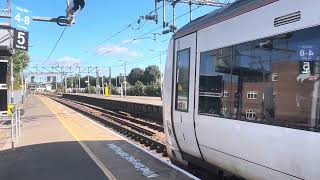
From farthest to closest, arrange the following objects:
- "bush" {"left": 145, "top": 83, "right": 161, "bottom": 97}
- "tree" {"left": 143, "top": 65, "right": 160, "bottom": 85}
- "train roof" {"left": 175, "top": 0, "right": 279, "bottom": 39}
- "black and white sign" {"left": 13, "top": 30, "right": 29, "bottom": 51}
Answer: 1. "tree" {"left": 143, "top": 65, "right": 160, "bottom": 85}
2. "bush" {"left": 145, "top": 83, "right": 161, "bottom": 97}
3. "black and white sign" {"left": 13, "top": 30, "right": 29, "bottom": 51}
4. "train roof" {"left": 175, "top": 0, "right": 279, "bottom": 39}

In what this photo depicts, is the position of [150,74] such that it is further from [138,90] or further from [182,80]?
[182,80]

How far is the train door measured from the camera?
9531mm

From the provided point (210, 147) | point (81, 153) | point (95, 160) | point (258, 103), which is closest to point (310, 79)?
point (258, 103)

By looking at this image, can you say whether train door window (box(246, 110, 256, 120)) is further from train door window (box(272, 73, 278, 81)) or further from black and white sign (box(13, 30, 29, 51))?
black and white sign (box(13, 30, 29, 51))

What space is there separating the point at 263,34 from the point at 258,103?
914 mm

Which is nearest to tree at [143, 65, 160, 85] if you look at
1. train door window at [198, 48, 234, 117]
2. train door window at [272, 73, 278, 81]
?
train door window at [198, 48, 234, 117]

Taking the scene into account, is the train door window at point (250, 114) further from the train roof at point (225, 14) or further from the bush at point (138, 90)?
the bush at point (138, 90)

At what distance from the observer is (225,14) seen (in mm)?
8203

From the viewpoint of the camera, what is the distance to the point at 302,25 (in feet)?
19.7

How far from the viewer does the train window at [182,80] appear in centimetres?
987

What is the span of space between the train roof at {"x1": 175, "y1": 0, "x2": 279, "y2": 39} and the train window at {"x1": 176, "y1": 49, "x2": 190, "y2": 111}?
430 millimetres

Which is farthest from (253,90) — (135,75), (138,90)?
(135,75)

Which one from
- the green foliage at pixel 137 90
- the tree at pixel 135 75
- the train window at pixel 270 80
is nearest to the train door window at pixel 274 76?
the train window at pixel 270 80

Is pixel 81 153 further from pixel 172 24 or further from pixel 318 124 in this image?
pixel 172 24
